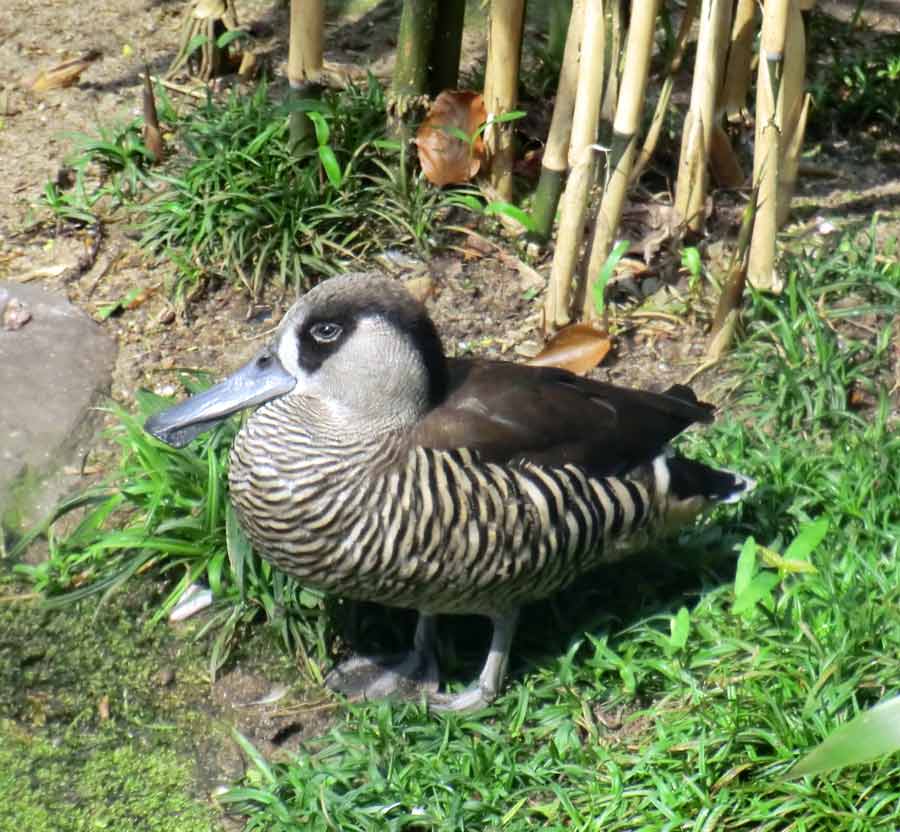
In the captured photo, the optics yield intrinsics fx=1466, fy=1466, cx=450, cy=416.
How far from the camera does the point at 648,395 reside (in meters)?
4.32

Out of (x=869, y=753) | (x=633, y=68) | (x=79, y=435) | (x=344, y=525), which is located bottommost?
(x=79, y=435)

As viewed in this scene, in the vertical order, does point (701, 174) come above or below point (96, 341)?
above

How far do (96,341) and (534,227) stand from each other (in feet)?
5.47

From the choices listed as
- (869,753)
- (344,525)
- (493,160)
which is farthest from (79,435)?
(869,753)

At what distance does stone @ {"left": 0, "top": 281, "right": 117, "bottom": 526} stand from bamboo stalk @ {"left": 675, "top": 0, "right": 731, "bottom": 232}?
2.14 metres

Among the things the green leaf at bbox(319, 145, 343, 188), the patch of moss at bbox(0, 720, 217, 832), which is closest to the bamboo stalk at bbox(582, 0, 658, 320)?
the green leaf at bbox(319, 145, 343, 188)

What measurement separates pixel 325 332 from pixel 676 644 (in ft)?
4.15

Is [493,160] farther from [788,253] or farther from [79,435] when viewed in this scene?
[79,435]

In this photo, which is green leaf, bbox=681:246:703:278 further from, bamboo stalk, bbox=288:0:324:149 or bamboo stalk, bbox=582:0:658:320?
bamboo stalk, bbox=288:0:324:149

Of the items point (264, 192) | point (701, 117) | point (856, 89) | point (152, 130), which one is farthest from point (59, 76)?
point (856, 89)

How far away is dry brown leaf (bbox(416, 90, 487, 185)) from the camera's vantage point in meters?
5.55

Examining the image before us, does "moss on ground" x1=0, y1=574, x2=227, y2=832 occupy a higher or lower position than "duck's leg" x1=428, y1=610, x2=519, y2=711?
lower

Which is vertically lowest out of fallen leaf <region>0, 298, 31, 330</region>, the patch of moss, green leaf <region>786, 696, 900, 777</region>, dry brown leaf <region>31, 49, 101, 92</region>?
the patch of moss

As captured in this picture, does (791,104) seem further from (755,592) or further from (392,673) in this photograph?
(392,673)
